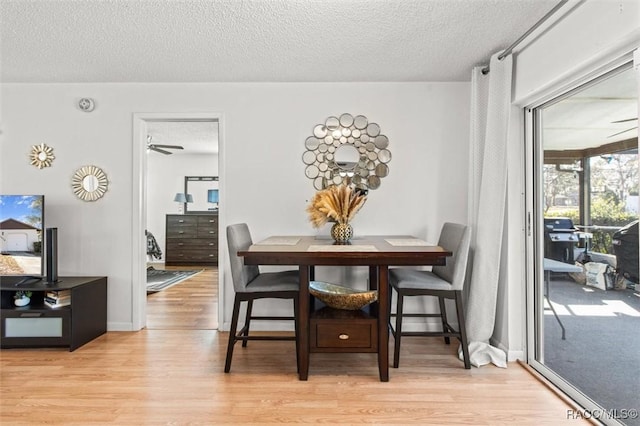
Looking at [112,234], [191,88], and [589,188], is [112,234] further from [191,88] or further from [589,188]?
[589,188]

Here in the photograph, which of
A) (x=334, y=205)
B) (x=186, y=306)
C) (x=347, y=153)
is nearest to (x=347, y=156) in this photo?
(x=347, y=153)

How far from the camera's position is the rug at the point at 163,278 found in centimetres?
475

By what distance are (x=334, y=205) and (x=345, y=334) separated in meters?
0.88

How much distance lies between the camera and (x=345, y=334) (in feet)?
7.13

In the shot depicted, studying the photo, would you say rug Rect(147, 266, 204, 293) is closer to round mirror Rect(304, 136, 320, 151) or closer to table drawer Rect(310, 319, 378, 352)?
round mirror Rect(304, 136, 320, 151)

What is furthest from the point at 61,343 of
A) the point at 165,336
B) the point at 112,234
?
the point at 112,234

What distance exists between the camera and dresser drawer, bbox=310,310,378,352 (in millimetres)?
2168

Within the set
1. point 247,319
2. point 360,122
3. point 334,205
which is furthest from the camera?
point 360,122

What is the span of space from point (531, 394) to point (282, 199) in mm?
2280

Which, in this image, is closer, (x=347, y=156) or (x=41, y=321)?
(x=41, y=321)

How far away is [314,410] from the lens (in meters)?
1.87

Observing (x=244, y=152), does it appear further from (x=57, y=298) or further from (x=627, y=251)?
(x=627, y=251)

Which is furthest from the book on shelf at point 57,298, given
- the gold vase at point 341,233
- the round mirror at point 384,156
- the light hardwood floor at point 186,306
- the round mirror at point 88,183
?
the round mirror at point 384,156

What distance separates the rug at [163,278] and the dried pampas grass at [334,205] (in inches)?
124
